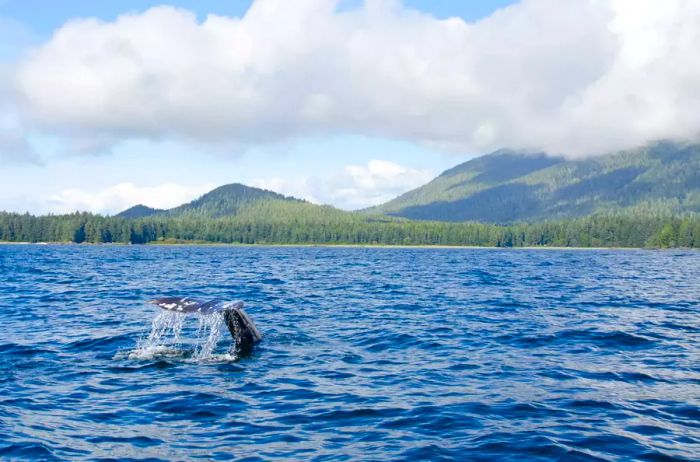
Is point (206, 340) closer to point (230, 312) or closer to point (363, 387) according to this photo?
point (230, 312)

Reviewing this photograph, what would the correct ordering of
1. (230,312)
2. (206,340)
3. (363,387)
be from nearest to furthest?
(363,387) → (230,312) → (206,340)

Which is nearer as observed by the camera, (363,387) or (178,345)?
(363,387)

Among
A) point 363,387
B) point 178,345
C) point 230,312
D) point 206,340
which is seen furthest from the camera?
point 206,340

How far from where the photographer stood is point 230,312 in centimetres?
2784

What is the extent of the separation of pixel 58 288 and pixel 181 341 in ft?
111

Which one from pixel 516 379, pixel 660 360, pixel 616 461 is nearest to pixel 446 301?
pixel 660 360

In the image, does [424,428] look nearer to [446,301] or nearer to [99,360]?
[99,360]

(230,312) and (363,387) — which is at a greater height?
(230,312)

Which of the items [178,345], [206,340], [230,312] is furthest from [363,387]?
[206,340]

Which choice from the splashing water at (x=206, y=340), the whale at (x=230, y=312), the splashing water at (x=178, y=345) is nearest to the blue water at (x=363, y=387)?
the splashing water at (x=178, y=345)

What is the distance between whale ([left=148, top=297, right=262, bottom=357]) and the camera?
79.9 feet

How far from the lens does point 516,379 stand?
2306 cm

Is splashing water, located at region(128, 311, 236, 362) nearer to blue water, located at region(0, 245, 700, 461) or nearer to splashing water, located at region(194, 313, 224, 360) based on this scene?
splashing water, located at region(194, 313, 224, 360)

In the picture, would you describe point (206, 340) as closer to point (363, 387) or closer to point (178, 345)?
point (178, 345)
